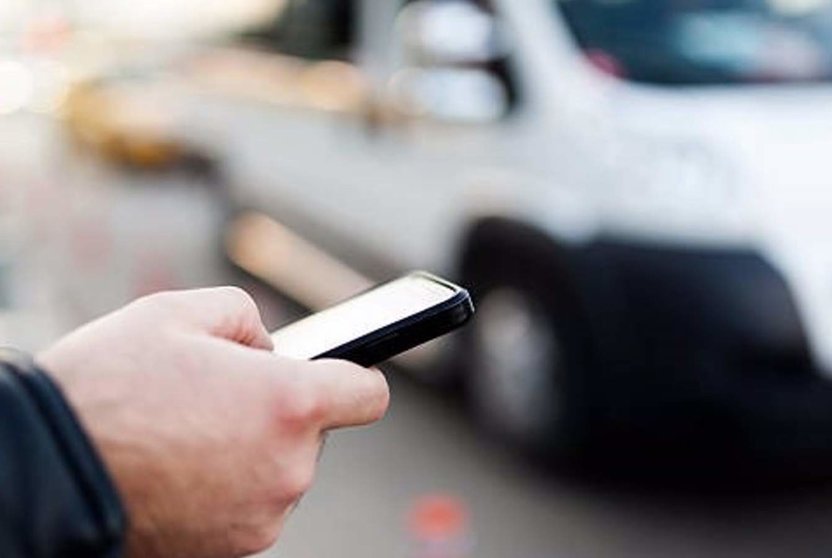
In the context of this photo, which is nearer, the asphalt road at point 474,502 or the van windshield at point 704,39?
the asphalt road at point 474,502

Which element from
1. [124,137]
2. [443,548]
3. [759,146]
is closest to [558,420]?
[759,146]

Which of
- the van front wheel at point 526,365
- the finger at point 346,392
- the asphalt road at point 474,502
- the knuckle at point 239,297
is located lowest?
the asphalt road at point 474,502

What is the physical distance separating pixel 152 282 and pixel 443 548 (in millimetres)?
4467

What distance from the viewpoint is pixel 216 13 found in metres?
8.27

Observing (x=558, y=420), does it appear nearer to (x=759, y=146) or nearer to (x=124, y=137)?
(x=759, y=146)

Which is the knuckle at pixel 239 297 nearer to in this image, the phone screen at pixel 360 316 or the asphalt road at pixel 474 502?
the phone screen at pixel 360 316

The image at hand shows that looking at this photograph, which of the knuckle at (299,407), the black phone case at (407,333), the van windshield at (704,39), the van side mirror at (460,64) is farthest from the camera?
the van side mirror at (460,64)

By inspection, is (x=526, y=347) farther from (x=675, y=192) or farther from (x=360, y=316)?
(x=360, y=316)

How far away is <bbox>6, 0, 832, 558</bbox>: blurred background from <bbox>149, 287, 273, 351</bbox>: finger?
2.70 m

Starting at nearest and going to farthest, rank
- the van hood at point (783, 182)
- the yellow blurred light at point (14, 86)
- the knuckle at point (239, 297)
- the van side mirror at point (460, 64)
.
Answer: the knuckle at point (239, 297), the van hood at point (783, 182), the van side mirror at point (460, 64), the yellow blurred light at point (14, 86)

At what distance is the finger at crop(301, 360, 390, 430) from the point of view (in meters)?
1.09

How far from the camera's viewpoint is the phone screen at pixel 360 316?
1.30 m

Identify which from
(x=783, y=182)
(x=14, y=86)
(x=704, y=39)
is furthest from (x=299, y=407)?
(x=14, y=86)

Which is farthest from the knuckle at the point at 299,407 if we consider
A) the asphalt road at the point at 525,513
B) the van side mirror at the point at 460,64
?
the van side mirror at the point at 460,64
